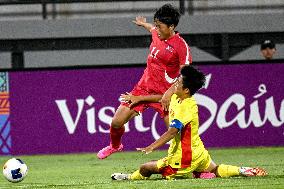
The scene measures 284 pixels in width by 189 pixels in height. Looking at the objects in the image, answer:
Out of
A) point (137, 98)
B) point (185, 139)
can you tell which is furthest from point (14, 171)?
point (137, 98)

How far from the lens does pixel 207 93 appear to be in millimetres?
15914

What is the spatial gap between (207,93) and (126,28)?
3358 millimetres

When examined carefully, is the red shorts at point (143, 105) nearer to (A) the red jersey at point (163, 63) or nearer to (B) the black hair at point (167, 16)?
(A) the red jersey at point (163, 63)

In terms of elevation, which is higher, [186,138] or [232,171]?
[186,138]

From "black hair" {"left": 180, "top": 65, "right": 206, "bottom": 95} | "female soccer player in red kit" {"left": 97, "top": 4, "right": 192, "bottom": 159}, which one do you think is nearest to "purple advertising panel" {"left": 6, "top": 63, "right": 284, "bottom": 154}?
"female soccer player in red kit" {"left": 97, "top": 4, "right": 192, "bottom": 159}

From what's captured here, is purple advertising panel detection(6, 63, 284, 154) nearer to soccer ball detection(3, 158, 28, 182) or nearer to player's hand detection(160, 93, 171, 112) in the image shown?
player's hand detection(160, 93, 171, 112)

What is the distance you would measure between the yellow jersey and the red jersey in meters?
1.38

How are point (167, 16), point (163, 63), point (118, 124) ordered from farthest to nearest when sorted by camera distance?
point (118, 124), point (163, 63), point (167, 16)

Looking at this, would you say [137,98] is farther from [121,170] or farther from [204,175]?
[204,175]

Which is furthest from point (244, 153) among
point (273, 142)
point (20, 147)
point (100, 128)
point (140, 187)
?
point (140, 187)

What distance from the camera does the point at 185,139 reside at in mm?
9672

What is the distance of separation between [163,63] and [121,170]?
1.82 meters

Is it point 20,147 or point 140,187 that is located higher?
point 140,187

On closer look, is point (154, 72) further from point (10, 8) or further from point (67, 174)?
point (10, 8)
